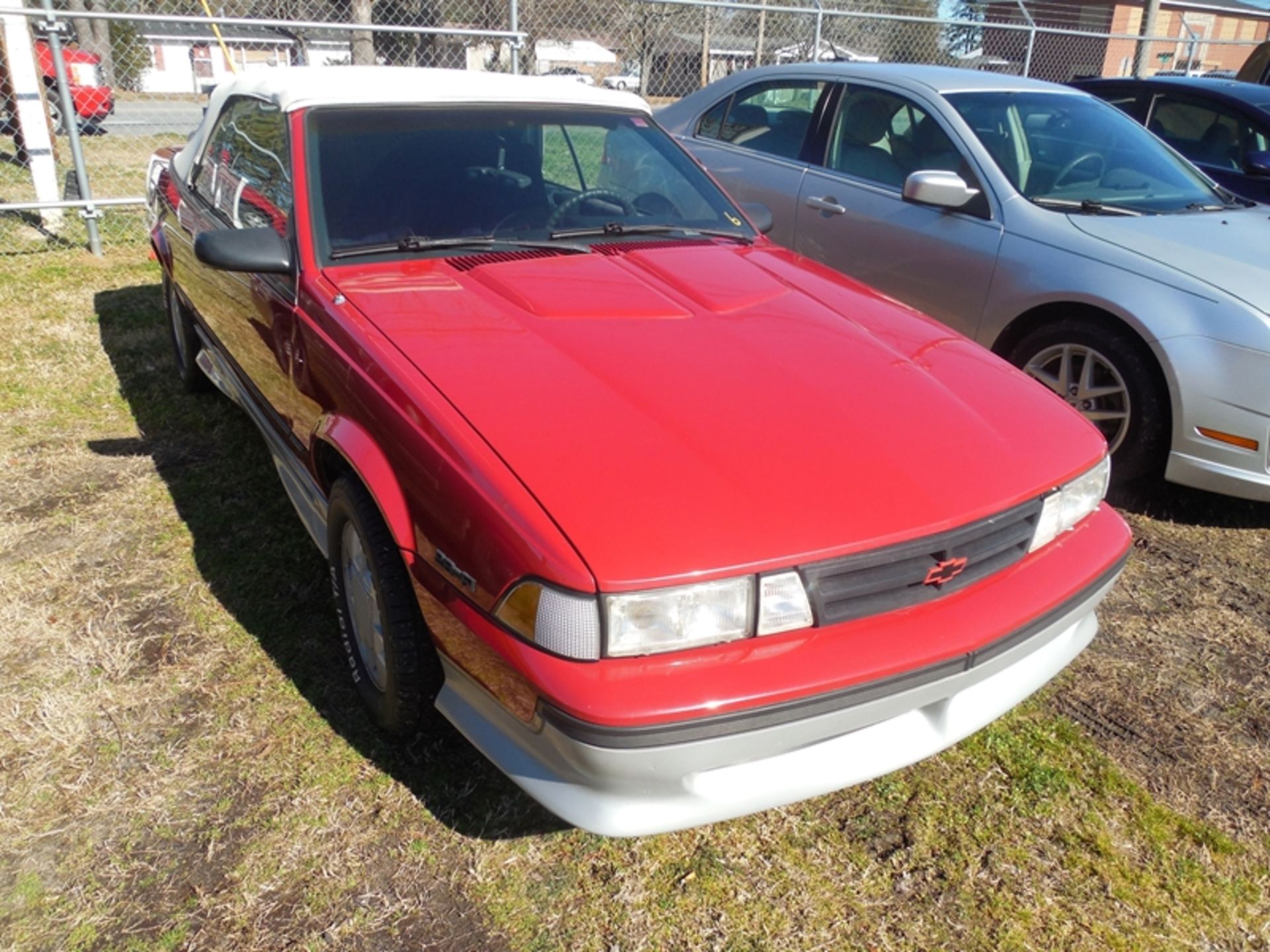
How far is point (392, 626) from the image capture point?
2.35 m

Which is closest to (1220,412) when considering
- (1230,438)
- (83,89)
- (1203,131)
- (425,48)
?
(1230,438)

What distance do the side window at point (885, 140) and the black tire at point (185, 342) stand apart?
3.33 m

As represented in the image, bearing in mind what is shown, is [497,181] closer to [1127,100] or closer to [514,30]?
[1127,100]

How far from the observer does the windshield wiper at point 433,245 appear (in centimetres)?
290

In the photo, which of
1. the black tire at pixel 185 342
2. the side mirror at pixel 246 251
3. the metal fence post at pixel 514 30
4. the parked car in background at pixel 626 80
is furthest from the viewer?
the parked car in background at pixel 626 80

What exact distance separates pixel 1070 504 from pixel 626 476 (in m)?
1.12

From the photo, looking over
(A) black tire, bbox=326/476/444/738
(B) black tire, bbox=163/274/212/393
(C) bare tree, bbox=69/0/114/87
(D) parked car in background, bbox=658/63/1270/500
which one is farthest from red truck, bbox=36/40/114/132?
(A) black tire, bbox=326/476/444/738

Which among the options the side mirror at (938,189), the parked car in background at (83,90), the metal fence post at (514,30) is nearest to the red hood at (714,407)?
the side mirror at (938,189)

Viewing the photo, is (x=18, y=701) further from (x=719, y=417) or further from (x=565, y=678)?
(x=719, y=417)

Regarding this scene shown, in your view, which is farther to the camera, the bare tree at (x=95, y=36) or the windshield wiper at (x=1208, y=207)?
the bare tree at (x=95, y=36)

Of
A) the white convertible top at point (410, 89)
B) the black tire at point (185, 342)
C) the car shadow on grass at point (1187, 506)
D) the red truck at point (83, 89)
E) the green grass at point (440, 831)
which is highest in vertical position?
the white convertible top at point (410, 89)

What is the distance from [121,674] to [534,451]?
1688 mm

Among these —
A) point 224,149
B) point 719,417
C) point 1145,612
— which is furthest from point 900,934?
point 224,149

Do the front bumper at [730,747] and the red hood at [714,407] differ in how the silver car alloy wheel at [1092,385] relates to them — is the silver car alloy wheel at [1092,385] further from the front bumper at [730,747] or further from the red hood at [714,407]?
the front bumper at [730,747]
